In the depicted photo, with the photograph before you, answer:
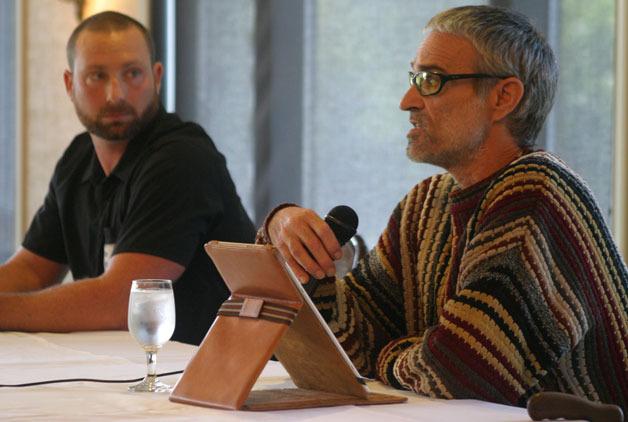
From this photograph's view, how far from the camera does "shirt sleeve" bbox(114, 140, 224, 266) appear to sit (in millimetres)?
2759

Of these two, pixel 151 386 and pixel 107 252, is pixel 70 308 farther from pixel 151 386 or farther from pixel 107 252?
pixel 151 386

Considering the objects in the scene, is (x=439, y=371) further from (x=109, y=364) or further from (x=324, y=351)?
(x=109, y=364)

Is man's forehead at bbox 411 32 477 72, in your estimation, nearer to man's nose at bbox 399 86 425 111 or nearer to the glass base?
man's nose at bbox 399 86 425 111

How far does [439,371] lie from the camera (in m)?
1.63

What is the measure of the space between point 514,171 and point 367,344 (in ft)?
1.44

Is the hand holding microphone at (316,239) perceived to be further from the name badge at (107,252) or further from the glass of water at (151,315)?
the name badge at (107,252)

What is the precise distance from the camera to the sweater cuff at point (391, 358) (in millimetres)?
1753

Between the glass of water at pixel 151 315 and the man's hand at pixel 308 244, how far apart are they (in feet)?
0.66

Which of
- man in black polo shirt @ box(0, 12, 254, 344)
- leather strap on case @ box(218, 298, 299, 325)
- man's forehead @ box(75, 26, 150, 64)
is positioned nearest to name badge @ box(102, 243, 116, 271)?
man in black polo shirt @ box(0, 12, 254, 344)

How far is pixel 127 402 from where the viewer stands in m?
1.52

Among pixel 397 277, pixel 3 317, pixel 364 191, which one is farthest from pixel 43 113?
pixel 397 277

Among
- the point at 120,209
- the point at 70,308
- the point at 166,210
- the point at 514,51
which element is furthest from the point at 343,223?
the point at 120,209

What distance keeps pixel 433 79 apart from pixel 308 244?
17.6 inches

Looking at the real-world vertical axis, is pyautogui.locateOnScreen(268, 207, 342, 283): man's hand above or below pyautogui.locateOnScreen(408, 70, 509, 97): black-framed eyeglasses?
below
